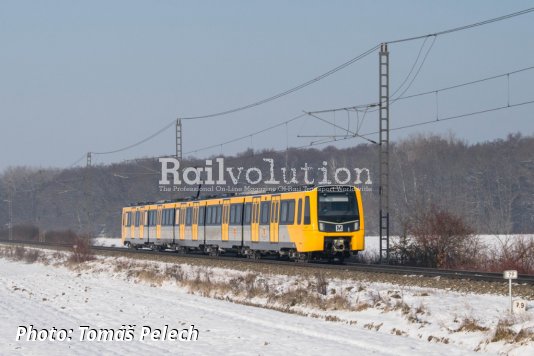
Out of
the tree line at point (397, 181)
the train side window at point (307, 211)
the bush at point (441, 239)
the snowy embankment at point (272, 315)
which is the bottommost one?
the snowy embankment at point (272, 315)

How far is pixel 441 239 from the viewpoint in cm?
3572

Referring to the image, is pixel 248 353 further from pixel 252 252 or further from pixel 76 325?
pixel 252 252

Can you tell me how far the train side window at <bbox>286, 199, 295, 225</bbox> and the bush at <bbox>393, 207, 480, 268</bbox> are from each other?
434 cm

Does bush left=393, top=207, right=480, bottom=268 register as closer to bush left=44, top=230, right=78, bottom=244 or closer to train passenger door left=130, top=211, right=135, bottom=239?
train passenger door left=130, top=211, right=135, bottom=239

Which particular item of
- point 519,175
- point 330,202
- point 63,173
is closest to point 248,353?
point 330,202

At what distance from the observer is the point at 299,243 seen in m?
36.5

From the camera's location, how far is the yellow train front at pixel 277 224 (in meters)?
35.8

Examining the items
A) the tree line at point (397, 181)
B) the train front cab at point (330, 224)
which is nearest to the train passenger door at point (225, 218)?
the train front cab at point (330, 224)

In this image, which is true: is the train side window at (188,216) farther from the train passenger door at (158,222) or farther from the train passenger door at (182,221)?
the train passenger door at (158,222)

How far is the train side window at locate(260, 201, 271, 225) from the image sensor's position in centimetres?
3962

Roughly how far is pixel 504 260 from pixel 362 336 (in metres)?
13.3

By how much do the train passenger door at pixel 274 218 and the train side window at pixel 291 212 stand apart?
1041 millimetres

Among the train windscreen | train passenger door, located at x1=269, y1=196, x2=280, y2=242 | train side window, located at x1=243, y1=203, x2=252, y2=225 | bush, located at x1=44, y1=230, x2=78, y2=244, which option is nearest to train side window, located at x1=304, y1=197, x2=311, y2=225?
the train windscreen

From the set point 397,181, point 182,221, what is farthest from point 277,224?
point 397,181
